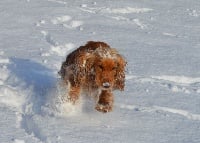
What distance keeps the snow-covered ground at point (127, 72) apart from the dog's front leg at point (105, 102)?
86 millimetres

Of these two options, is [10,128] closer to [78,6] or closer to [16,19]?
[16,19]

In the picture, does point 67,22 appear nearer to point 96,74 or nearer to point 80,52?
point 80,52

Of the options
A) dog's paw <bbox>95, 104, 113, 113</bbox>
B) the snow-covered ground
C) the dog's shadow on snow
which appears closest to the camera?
the snow-covered ground

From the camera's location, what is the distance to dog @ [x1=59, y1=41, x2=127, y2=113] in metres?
5.38

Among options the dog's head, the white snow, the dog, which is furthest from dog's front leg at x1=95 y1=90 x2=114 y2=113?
the white snow

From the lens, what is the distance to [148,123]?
529cm

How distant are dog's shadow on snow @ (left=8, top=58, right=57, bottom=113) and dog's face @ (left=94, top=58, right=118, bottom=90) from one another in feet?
2.40

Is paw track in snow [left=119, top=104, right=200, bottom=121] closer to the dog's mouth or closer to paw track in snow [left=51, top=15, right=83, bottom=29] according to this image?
the dog's mouth

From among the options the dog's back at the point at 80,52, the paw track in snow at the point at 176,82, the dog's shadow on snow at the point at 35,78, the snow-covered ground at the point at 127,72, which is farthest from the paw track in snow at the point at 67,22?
the dog's back at the point at 80,52

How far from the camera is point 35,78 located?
21.2 feet

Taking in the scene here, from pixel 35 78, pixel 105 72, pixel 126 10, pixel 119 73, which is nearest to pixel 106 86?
pixel 105 72

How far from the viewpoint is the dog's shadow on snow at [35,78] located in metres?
5.85

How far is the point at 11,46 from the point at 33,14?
1965mm

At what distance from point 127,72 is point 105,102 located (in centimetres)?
137
